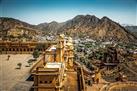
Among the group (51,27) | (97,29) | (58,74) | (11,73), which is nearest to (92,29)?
(97,29)

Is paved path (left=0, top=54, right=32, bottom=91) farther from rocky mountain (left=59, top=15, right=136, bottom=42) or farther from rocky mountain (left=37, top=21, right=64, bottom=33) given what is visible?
rocky mountain (left=37, top=21, right=64, bottom=33)

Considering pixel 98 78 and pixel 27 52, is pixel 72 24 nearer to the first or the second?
pixel 27 52

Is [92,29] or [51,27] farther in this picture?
[51,27]

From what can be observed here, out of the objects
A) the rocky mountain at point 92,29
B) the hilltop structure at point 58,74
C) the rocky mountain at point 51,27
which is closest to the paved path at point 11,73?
the hilltop structure at point 58,74

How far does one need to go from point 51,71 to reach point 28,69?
680cm

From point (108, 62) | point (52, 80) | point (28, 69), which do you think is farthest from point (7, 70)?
point (108, 62)

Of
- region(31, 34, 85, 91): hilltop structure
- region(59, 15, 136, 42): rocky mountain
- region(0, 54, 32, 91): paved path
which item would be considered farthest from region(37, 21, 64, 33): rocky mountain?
region(31, 34, 85, 91): hilltop structure

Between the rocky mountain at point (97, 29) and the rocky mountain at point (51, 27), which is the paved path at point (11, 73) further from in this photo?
the rocky mountain at point (51, 27)

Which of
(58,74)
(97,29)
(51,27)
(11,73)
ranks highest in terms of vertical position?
(51,27)

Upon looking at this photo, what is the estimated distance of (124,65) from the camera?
843 inches

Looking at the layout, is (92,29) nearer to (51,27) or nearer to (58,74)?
(51,27)

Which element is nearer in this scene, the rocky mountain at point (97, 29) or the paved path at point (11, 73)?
the paved path at point (11, 73)

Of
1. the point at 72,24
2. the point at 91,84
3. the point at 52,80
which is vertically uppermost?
the point at 72,24

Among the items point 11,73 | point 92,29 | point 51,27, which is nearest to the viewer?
point 11,73
